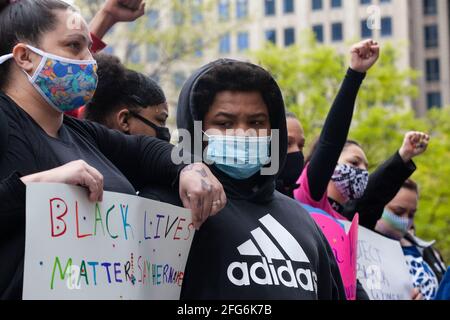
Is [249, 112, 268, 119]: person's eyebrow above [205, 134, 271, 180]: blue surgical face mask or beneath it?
above

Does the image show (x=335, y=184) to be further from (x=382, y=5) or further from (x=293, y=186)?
(x=382, y=5)

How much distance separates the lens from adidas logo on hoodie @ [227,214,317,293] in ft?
10.8

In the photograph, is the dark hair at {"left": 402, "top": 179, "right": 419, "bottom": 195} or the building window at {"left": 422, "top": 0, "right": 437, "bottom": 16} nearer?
the dark hair at {"left": 402, "top": 179, "right": 419, "bottom": 195}

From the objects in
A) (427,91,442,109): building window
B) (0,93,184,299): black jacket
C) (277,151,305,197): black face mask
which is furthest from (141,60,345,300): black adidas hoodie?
(427,91,442,109): building window

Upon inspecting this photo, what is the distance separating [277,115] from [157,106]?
885 mm

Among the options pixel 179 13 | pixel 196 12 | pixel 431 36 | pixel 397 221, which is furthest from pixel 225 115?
pixel 431 36

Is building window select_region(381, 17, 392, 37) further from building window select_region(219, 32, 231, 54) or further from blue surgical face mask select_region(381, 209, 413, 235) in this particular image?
blue surgical face mask select_region(381, 209, 413, 235)

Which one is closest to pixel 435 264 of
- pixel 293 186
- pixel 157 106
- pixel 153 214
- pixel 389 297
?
pixel 389 297

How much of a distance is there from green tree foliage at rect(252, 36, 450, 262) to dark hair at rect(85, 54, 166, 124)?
22332 millimetres

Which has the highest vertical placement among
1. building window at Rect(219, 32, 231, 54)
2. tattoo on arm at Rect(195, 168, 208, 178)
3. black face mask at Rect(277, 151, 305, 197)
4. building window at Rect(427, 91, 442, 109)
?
building window at Rect(219, 32, 231, 54)

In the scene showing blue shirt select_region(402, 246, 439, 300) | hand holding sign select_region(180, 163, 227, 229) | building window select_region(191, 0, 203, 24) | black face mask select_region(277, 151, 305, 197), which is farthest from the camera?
building window select_region(191, 0, 203, 24)

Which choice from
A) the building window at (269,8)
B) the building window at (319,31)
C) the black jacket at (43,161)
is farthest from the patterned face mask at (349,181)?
the building window at (269,8)

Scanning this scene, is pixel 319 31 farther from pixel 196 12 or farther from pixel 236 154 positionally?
pixel 236 154

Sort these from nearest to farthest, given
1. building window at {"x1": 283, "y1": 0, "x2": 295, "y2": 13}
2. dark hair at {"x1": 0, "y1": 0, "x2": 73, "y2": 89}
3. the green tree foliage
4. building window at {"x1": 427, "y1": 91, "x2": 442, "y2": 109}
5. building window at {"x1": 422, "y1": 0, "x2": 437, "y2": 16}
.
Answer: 1. dark hair at {"x1": 0, "y1": 0, "x2": 73, "y2": 89}
2. the green tree foliage
3. building window at {"x1": 283, "y1": 0, "x2": 295, "y2": 13}
4. building window at {"x1": 427, "y1": 91, "x2": 442, "y2": 109}
5. building window at {"x1": 422, "y1": 0, "x2": 437, "y2": 16}
